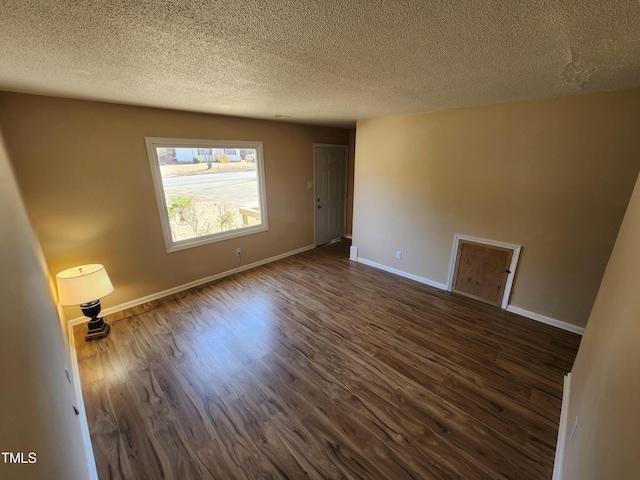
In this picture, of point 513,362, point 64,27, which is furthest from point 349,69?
point 513,362

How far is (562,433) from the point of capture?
1688 mm

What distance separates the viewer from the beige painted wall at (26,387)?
66cm

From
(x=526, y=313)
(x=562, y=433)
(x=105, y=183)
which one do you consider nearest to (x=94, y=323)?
(x=105, y=183)

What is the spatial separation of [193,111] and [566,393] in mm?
4613

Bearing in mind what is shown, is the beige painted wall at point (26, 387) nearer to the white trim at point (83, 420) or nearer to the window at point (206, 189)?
the white trim at point (83, 420)

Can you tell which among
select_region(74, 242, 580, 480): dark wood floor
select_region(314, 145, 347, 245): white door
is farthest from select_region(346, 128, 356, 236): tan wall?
select_region(74, 242, 580, 480): dark wood floor

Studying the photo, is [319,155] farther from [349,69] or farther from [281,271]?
[349,69]

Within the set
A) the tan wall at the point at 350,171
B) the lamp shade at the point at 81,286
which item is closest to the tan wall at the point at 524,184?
the tan wall at the point at 350,171

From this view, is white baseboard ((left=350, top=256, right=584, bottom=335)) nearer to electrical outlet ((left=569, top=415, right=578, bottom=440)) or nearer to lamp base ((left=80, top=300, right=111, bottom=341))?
electrical outlet ((left=569, top=415, right=578, bottom=440))

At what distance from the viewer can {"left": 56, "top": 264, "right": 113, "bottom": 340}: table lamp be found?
242cm

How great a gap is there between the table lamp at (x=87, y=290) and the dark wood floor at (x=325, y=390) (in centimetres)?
15

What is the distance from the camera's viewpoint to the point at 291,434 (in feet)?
5.76

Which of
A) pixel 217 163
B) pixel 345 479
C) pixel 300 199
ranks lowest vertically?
pixel 345 479

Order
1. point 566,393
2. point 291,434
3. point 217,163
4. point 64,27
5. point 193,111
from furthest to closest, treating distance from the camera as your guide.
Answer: point 217,163 < point 193,111 < point 566,393 < point 291,434 < point 64,27
